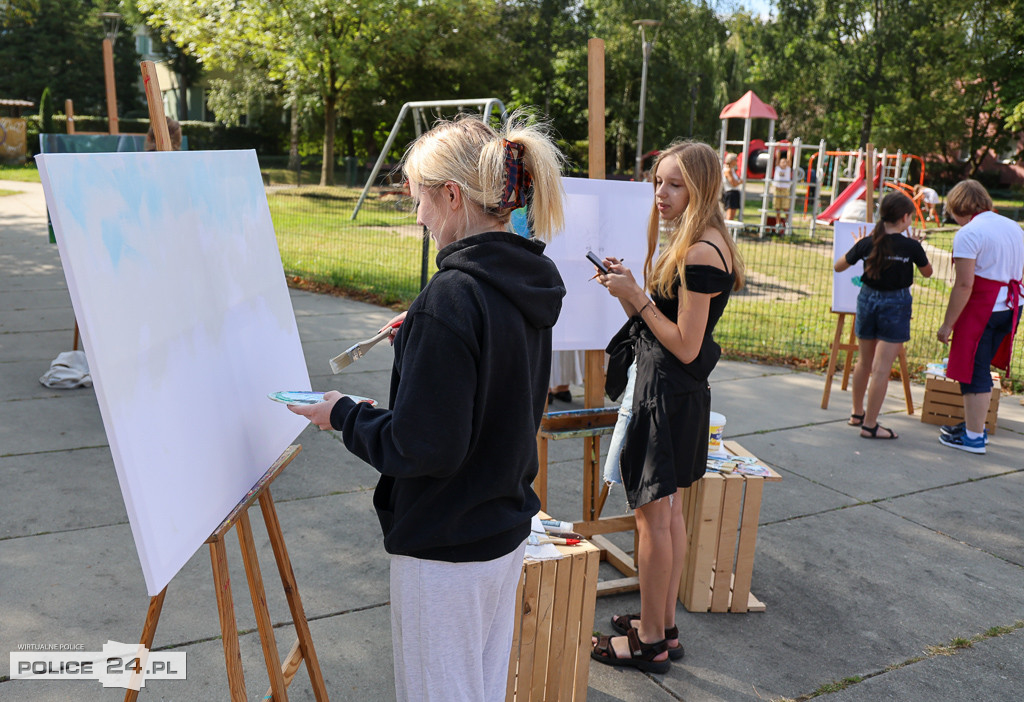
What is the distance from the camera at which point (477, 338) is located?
65.6 inches

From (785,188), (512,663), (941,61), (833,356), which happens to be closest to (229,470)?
(512,663)

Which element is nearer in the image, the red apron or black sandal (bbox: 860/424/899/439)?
the red apron

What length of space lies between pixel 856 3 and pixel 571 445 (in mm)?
31743

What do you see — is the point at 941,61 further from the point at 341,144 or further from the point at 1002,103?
the point at 341,144

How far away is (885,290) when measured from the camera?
5.61m

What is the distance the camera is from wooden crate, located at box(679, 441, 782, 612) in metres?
3.43

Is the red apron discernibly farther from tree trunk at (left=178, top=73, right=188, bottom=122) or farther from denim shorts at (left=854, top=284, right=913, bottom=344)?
tree trunk at (left=178, top=73, right=188, bottom=122)

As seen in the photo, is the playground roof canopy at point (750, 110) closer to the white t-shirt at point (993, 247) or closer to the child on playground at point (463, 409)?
the white t-shirt at point (993, 247)

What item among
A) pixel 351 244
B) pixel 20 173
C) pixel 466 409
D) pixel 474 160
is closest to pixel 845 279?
pixel 474 160

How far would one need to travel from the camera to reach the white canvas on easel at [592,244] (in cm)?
376

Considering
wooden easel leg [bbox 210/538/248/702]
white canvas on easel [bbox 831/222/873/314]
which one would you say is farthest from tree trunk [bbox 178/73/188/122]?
wooden easel leg [bbox 210/538/248/702]

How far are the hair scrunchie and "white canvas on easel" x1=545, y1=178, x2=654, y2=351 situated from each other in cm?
184

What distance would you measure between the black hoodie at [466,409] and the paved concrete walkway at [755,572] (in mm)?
1341

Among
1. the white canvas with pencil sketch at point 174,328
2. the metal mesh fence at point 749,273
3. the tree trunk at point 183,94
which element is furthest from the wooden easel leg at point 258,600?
the tree trunk at point 183,94
